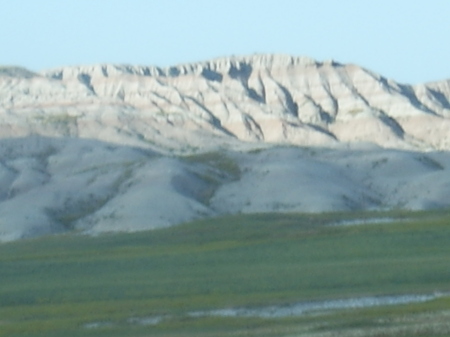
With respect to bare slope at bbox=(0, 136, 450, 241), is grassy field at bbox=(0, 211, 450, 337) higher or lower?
higher

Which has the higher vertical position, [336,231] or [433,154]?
[336,231]

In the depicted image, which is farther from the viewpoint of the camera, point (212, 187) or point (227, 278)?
point (212, 187)

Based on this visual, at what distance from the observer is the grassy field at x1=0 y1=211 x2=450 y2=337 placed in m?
41.5

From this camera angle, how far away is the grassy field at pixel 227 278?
4147 centimetres

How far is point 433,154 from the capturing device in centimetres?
13600

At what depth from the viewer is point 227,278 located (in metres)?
57.2

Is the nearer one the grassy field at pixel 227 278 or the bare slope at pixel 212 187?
the grassy field at pixel 227 278

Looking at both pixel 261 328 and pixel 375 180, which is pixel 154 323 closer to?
pixel 261 328

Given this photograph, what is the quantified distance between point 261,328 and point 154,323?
482cm

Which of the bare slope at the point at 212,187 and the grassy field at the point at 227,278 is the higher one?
the grassy field at the point at 227,278

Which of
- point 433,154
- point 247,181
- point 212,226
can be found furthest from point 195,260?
point 433,154

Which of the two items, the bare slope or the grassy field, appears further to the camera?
the bare slope

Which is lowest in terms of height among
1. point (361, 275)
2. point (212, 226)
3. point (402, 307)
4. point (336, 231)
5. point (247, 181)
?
point (247, 181)

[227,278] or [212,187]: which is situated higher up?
[227,278]
